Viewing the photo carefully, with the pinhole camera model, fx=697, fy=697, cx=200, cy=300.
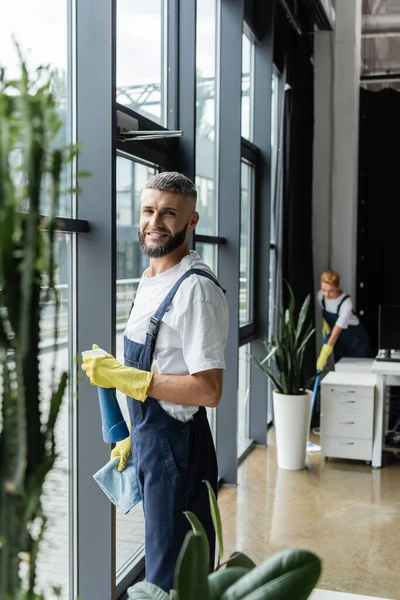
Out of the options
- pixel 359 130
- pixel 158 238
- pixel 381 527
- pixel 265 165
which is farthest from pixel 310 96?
pixel 158 238

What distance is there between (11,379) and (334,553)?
3.14 m

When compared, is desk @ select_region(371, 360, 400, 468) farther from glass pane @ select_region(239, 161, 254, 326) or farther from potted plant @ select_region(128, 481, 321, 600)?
potted plant @ select_region(128, 481, 321, 600)

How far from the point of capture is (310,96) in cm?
688

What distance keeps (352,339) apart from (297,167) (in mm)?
1620

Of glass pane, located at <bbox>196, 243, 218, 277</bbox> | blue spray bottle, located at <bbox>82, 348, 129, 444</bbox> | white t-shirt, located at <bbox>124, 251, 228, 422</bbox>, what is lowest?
blue spray bottle, located at <bbox>82, 348, 129, 444</bbox>

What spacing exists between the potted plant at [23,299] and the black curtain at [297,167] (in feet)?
17.8

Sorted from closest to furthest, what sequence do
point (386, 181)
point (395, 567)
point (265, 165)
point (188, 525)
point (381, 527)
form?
point (188, 525), point (395, 567), point (381, 527), point (265, 165), point (386, 181)

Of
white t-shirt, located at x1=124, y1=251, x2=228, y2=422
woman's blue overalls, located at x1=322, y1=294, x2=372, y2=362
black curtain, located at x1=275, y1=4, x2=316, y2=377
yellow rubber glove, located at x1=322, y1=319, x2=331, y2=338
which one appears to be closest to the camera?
white t-shirt, located at x1=124, y1=251, x2=228, y2=422

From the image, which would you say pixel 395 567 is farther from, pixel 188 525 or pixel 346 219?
pixel 346 219

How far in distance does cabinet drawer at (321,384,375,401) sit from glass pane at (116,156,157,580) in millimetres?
2182

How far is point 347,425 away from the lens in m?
5.11

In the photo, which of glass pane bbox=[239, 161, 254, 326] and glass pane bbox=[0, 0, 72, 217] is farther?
glass pane bbox=[239, 161, 254, 326]

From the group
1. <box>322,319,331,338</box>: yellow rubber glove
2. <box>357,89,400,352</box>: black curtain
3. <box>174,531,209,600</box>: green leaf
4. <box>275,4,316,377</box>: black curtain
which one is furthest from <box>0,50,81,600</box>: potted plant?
<box>357,89,400,352</box>: black curtain

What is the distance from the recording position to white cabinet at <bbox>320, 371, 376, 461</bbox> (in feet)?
16.6
